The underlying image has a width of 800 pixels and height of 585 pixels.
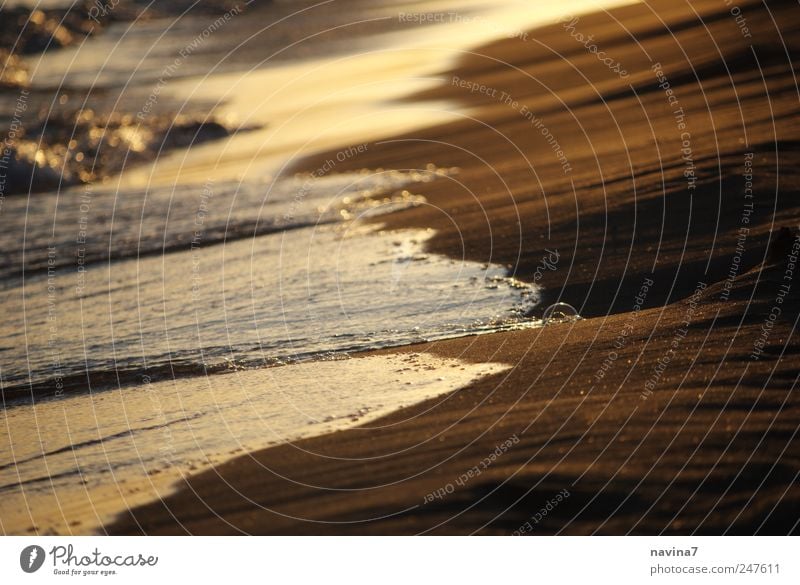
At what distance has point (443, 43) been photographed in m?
8.52

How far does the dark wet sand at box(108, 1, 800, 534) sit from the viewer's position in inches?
199

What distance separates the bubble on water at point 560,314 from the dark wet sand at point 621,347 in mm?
71

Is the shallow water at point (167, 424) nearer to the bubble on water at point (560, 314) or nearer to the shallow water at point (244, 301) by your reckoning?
the shallow water at point (244, 301)

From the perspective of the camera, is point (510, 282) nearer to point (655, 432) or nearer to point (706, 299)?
point (706, 299)

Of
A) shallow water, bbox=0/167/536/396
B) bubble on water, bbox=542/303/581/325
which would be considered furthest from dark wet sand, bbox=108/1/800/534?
shallow water, bbox=0/167/536/396

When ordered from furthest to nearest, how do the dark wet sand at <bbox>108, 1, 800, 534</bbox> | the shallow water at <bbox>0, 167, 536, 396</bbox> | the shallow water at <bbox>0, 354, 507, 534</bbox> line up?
1. the shallow water at <bbox>0, 167, 536, 396</bbox>
2. the shallow water at <bbox>0, 354, 507, 534</bbox>
3. the dark wet sand at <bbox>108, 1, 800, 534</bbox>

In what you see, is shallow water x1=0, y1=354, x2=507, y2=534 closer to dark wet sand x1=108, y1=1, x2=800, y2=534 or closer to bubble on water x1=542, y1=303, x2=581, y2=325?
dark wet sand x1=108, y1=1, x2=800, y2=534

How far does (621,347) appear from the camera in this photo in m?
5.80

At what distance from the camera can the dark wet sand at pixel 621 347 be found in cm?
507

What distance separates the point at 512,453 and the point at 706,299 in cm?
160

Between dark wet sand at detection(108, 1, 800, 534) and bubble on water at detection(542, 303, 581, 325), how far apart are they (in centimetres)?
7

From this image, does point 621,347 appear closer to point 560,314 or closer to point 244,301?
point 560,314

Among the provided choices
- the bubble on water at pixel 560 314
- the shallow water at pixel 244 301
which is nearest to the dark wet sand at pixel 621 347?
the bubble on water at pixel 560 314
